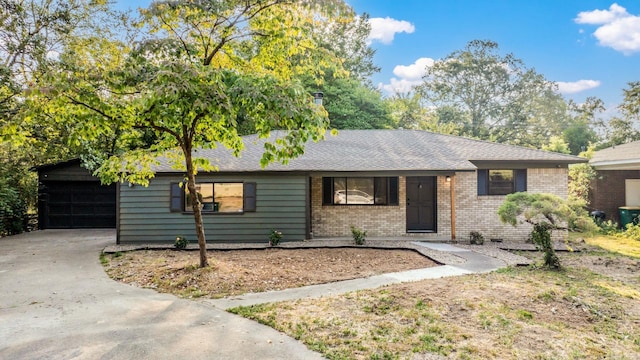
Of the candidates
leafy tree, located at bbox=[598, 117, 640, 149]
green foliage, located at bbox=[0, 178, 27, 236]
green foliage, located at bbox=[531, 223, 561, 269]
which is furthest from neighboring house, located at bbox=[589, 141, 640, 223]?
green foliage, located at bbox=[0, 178, 27, 236]

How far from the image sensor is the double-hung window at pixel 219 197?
34.7 feet

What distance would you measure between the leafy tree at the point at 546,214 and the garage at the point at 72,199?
47.0 ft

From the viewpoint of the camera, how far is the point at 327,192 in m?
11.4

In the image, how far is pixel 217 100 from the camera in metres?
5.30

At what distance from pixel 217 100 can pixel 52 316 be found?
3.59 metres

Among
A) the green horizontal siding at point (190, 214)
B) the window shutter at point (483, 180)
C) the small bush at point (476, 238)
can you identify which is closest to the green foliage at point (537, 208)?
the small bush at point (476, 238)

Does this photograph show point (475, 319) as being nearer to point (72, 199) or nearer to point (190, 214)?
point (190, 214)

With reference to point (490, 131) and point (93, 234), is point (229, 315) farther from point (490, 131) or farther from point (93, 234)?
point (490, 131)

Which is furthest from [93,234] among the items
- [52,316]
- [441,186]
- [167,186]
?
[441,186]

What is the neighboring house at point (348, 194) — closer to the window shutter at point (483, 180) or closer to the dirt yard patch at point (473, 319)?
the window shutter at point (483, 180)

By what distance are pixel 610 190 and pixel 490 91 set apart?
19.9 m

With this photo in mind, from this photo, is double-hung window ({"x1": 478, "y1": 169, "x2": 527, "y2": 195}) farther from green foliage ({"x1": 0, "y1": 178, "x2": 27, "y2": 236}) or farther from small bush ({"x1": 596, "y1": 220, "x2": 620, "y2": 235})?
green foliage ({"x1": 0, "y1": 178, "x2": 27, "y2": 236})

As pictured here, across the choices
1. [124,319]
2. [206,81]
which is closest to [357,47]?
[206,81]

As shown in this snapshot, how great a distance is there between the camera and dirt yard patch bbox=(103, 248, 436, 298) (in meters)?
6.16
